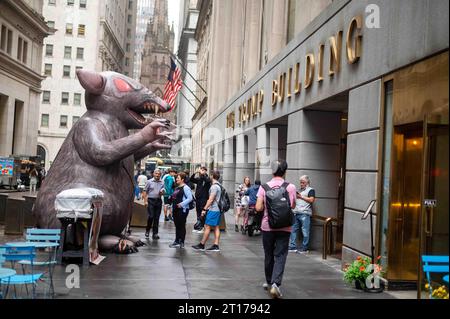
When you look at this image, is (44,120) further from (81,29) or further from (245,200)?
(245,200)

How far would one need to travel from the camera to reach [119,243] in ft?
36.6

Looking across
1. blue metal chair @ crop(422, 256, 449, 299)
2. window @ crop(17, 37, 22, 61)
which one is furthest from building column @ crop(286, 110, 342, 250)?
window @ crop(17, 37, 22, 61)

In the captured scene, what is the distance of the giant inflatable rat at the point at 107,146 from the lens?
10.6 metres

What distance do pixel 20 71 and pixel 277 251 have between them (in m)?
38.9

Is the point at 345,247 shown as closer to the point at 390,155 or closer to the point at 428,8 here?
the point at 390,155

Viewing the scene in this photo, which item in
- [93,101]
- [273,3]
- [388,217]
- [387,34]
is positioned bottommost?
[388,217]

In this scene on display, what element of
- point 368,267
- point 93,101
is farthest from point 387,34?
point 93,101

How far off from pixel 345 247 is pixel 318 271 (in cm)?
64

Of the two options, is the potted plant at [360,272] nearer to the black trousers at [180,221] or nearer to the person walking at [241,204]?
the black trousers at [180,221]

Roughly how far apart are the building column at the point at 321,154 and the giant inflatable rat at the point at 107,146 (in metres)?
3.72

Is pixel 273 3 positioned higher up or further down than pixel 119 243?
higher up

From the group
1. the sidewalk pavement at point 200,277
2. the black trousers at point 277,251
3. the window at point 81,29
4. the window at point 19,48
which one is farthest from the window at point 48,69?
the black trousers at point 277,251

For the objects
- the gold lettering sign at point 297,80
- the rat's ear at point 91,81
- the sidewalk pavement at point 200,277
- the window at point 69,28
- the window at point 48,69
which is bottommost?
the sidewalk pavement at point 200,277

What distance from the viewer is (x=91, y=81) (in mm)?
11000
